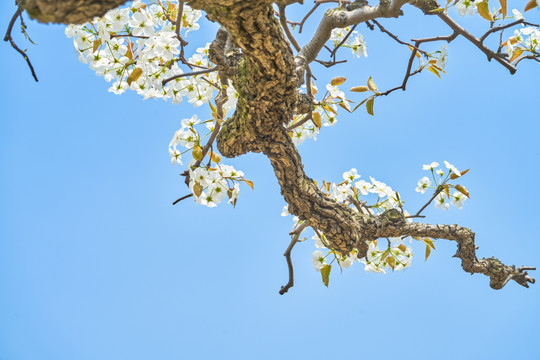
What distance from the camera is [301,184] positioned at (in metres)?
1.80

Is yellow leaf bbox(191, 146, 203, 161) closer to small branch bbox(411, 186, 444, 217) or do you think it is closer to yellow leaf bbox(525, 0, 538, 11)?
small branch bbox(411, 186, 444, 217)

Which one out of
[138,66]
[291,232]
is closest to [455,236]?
[291,232]

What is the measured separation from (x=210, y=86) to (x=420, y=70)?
81 cm

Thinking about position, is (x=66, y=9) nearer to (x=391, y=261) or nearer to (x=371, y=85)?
(x=371, y=85)

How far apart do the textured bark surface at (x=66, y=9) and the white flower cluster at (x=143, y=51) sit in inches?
30.4

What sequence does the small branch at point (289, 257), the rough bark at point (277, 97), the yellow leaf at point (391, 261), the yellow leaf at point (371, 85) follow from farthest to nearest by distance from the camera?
the yellow leaf at point (391, 261)
the small branch at point (289, 257)
the yellow leaf at point (371, 85)
the rough bark at point (277, 97)

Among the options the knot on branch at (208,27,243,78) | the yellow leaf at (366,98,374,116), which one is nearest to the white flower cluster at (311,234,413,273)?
the yellow leaf at (366,98,374,116)

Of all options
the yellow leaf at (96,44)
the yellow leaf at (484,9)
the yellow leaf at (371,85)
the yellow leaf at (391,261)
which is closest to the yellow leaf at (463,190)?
the yellow leaf at (391,261)

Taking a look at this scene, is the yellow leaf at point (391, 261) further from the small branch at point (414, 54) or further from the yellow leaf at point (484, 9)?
the yellow leaf at point (484, 9)

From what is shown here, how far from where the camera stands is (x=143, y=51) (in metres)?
1.71

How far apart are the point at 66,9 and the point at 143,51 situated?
858 mm

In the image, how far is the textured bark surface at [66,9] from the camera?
0.86 metres

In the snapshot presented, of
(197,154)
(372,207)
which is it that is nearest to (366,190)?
(372,207)

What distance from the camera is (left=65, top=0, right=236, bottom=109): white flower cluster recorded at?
1685mm
